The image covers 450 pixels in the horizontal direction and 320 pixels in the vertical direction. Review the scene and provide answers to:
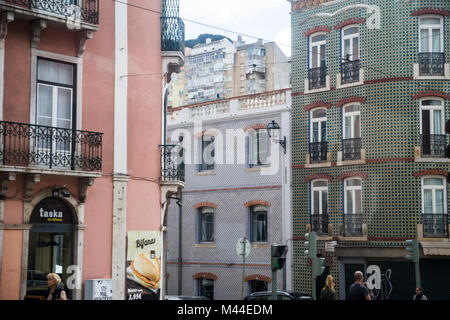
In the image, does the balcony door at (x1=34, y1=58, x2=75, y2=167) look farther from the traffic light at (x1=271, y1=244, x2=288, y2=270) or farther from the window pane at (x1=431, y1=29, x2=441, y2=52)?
the window pane at (x1=431, y1=29, x2=441, y2=52)

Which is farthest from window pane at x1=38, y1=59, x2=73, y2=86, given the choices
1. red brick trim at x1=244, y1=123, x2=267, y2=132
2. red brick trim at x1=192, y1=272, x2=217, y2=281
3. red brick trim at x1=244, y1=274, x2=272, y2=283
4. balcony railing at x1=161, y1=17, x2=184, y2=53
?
red brick trim at x1=192, y1=272, x2=217, y2=281

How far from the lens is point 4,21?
1777 cm

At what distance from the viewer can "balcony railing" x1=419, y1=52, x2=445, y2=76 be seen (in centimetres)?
3111

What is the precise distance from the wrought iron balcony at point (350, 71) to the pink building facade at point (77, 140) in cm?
1259

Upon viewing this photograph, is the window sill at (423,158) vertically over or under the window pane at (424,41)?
under

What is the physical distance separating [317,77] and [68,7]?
16755 mm

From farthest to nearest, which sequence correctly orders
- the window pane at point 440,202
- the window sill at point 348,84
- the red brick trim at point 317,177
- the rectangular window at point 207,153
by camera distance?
the rectangular window at point 207,153 → the red brick trim at point 317,177 → the window sill at point 348,84 → the window pane at point 440,202

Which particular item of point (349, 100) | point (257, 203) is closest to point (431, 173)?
point (349, 100)

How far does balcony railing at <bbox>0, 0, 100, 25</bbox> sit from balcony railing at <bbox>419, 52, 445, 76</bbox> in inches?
643

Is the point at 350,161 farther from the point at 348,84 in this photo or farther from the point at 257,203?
the point at 257,203

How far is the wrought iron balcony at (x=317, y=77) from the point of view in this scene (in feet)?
110

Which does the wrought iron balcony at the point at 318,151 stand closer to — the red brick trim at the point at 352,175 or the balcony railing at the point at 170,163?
the red brick trim at the point at 352,175

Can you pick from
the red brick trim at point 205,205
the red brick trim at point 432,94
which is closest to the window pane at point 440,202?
the red brick trim at point 432,94
